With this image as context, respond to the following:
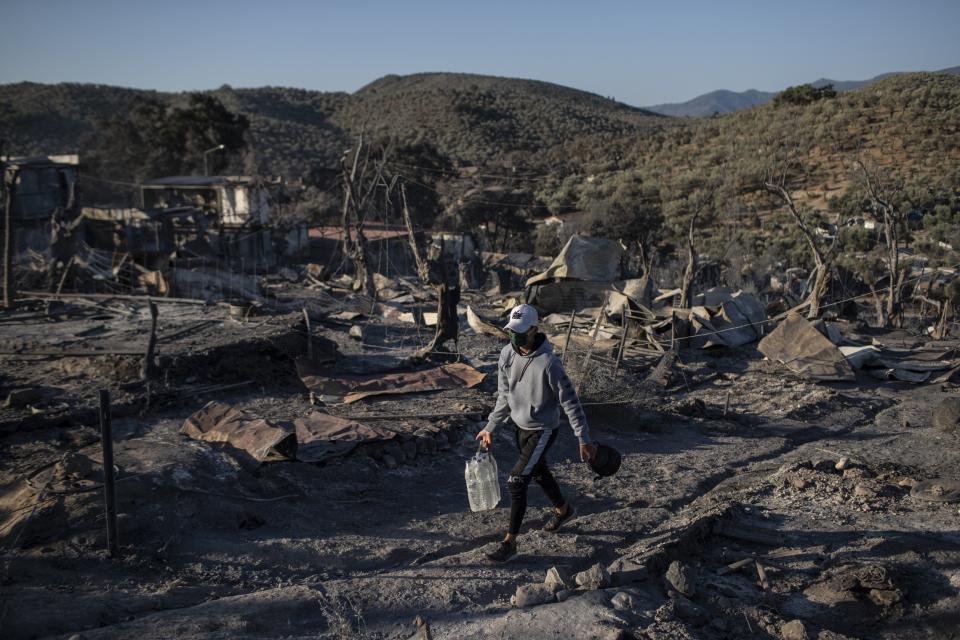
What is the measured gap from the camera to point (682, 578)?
450 centimetres

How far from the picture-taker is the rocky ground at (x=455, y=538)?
13.6ft

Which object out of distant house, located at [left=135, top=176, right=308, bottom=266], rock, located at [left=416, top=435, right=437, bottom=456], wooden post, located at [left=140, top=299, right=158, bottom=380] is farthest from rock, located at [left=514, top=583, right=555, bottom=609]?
distant house, located at [left=135, top=176, right=308, bottom=266]

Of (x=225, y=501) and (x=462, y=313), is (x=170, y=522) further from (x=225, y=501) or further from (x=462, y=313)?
(x=462, y=313)

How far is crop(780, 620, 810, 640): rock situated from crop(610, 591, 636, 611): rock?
2.67ft

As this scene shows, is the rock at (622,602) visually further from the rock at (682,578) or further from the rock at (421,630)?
the rock at (421,630)

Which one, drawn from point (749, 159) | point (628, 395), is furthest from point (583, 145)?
point (628, 395)

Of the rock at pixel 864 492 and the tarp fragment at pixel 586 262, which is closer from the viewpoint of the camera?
the rock at pixel 864 492

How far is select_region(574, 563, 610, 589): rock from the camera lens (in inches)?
173

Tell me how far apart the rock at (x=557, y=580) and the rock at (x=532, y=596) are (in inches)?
2.0

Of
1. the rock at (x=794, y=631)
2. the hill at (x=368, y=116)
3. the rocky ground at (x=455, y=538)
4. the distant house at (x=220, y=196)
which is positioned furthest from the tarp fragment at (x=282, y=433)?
the hill at (x=368, y=116)

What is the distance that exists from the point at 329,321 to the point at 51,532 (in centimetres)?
925

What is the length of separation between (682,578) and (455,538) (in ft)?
5.92

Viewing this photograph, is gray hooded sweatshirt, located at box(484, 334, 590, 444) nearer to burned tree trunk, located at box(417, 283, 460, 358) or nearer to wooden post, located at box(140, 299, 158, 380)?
wooden post, located at box(140, 299, 158, 380)

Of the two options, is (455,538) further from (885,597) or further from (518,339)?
(885,597)
